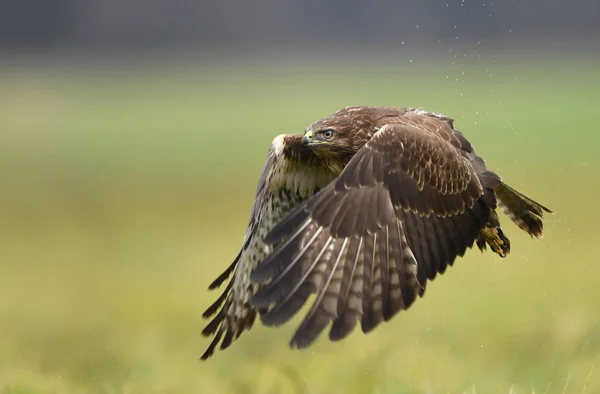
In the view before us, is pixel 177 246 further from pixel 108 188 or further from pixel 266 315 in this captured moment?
pixel 266 315

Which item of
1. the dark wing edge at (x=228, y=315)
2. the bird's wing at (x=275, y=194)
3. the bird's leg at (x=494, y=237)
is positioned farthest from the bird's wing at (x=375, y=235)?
the dark wing edge at (x=228, y=315)

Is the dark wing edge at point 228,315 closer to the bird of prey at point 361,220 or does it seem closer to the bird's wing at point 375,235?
the bird of prey at point 361,220

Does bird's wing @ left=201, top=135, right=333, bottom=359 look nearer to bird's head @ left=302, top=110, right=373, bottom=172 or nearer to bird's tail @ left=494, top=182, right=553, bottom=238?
bird's head @ left=302, top=110, right=373, bottom=172

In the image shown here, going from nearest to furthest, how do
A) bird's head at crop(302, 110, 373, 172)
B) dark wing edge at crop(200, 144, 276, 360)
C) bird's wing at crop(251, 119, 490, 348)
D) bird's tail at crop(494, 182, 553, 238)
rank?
1. bird's wing at crop(251, 119, 490, 348)
2. bird's head at crop(302, 110, 373, 172)
3. dark wing edge at crop(200, 144, 276, 360)
4. bird's tail at crop(494, 182, 553, 238)

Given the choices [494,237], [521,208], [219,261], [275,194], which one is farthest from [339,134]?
[219,261]

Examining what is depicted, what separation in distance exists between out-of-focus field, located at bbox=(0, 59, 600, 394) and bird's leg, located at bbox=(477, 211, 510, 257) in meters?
0.74

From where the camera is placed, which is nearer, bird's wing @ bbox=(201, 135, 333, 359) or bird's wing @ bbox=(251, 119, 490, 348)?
bird's wing @ bbox=(251, 119, 490, 348)

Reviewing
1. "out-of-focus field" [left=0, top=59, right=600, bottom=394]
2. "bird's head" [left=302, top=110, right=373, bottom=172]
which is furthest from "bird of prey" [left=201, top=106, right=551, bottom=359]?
"out-of-focus field" [left=0, top=59, right=600, bottom=394]

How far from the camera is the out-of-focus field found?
25.7 ft

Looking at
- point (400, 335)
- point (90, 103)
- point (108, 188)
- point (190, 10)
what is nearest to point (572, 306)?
point (400, 335)

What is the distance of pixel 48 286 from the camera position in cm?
1405

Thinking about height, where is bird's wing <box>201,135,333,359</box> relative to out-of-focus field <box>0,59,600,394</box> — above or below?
above

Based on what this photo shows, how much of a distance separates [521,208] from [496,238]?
0.95 ft

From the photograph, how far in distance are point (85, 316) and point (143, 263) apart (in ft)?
11.2
